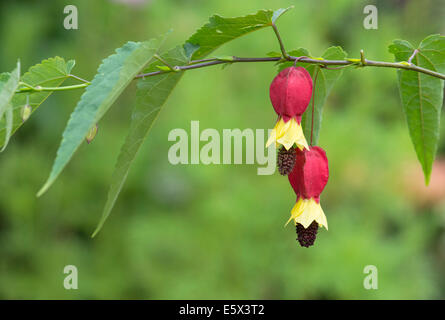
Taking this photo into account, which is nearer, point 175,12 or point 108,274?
point 108,274

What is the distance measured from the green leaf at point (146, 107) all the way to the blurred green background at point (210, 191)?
1.18 m

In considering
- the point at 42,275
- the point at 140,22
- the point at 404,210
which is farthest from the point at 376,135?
the point at 42,275

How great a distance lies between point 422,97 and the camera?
1.94ft

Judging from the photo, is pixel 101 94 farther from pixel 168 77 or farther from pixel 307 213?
pixel 307 213

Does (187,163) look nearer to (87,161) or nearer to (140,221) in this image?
(140,221)

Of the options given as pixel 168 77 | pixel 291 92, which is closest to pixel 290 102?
pixel 291 92

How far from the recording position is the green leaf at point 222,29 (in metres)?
0.48

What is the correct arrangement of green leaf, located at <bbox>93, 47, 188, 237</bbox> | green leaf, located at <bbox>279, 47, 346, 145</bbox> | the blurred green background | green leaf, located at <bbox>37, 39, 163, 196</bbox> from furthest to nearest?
the blurred green background < green leaf, located at <bbox>279, 47, 346, 145</bbox> < green leaf, located at <bbox>93, 47, 188, 237</bbox> < green leaf, located at <bbox>37, 39, 163, 196</bbox>

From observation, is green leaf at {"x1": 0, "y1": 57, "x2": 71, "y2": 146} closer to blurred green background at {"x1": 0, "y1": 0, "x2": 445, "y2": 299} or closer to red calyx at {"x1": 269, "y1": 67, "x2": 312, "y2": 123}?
red calyx at {"x1": 269, "y1": 67, "x2": 312, "y2": 123}

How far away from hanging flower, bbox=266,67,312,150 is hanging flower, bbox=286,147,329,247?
3cm

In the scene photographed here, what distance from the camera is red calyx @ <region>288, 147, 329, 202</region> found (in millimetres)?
536

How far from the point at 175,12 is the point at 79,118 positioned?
171 cm

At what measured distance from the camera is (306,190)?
54cm

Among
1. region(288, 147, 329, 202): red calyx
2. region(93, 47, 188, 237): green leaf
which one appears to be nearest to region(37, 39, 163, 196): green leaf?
region(93, 47, 188, 237): green leaf
